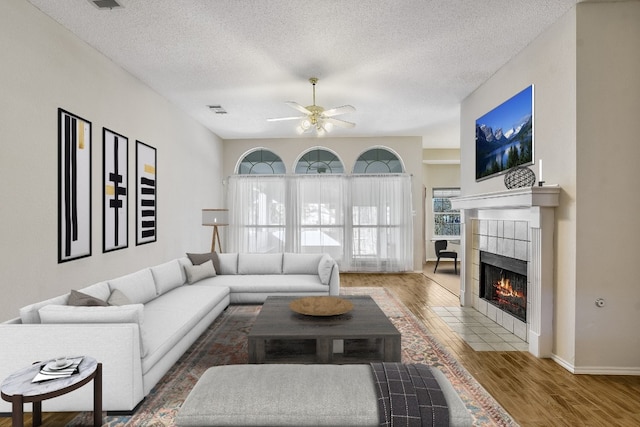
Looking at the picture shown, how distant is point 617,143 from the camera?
277 centimetres

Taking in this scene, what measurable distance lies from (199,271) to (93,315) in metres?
2.32

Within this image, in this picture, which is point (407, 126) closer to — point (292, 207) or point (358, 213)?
point (358, 213)

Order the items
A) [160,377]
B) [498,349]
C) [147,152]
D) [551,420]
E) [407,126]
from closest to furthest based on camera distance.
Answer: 1. [551,420]
2. [160,377]
3. [498,349]
4. [147,152]
5. [407,126]

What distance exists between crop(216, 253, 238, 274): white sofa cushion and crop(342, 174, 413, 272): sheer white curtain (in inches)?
121

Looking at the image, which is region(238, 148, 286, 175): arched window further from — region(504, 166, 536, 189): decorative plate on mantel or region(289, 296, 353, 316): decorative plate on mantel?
region(504, 166, 536, 189): decorative plate on mantel

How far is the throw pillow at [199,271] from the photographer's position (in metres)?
4.41

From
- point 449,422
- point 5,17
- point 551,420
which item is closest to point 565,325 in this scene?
point 551,420

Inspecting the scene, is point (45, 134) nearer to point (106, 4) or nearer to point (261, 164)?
point (106, 4)

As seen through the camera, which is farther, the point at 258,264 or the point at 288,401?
the point at 258,264

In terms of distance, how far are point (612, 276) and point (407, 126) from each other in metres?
4.46

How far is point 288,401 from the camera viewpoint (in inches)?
59.2

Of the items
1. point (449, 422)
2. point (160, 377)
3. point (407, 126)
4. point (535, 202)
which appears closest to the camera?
point (449, 422)

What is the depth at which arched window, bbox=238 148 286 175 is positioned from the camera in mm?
7668

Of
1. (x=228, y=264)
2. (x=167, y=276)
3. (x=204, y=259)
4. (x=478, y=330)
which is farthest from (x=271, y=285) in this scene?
(x=478, y=330)
